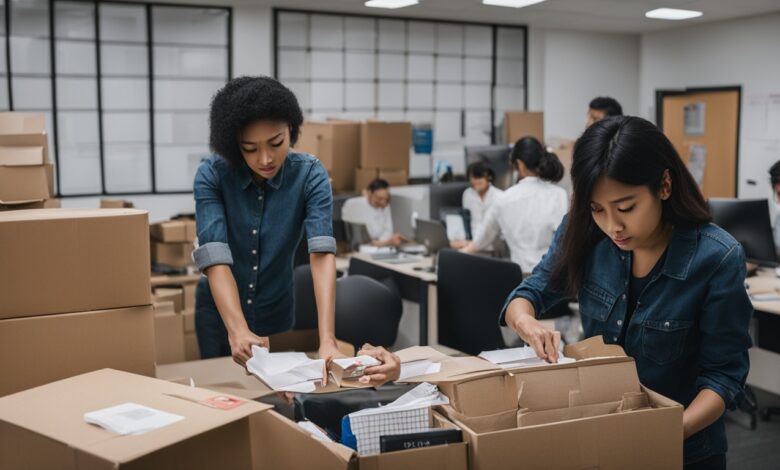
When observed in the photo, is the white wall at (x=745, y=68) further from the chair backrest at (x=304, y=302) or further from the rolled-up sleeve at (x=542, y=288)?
the rolled-up sleeve at (x=542, y=288)

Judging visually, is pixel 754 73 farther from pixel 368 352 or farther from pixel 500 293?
pixel 368 352

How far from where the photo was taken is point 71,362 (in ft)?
5.29

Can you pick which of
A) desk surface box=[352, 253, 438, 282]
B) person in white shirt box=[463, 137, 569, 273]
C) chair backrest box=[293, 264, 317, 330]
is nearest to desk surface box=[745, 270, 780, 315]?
person in white shirt box=[463, 137, 569, 273]

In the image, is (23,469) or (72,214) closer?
(23,469)

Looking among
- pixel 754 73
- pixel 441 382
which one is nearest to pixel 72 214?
pixel 441 382

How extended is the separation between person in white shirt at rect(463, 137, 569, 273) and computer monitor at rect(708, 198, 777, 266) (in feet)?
2.61

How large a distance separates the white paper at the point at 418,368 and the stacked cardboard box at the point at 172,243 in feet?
12.6

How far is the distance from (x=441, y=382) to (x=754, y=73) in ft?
26.2

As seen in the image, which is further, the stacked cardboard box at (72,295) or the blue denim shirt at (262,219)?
the blue denim shirt at (262,219)

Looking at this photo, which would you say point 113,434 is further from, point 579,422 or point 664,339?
point 664,339

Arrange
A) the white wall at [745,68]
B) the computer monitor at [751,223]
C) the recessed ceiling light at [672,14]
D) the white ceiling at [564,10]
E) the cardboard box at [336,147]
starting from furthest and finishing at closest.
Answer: the white wall at [745,68]
the recessed ceiling light at [672,14]
the white ceiling at [564,10]
the cardboard box at [336,147]
the computer monitor at [751,223]

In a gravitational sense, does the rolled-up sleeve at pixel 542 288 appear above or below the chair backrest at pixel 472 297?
above

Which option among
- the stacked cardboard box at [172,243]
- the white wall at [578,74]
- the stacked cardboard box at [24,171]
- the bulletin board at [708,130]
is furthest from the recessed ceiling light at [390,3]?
the stacked cardboard box at [24,171]

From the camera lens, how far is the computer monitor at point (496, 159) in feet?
21.5
